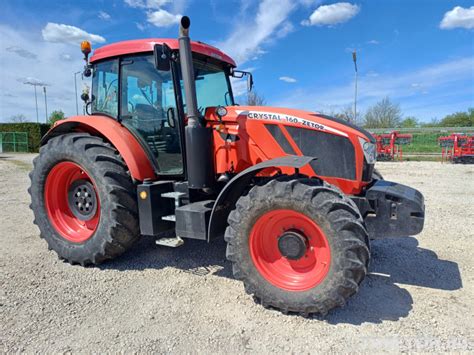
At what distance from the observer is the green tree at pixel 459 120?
43844 mm

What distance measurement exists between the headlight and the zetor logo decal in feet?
0.72

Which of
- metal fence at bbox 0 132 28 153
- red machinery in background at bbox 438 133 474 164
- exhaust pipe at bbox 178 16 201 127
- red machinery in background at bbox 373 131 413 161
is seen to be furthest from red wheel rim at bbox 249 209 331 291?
metal fence at bbox 0 132 28 153

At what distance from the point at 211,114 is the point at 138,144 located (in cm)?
100

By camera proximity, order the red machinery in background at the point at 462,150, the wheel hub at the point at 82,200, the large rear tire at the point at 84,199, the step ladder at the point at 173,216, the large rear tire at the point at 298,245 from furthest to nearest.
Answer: the red machinery in background at the point at 462,150 → the wheel hub at the point at 82,200 → the large rear tire at the point at 84,199 → the step ladder at the point at 173,216 → the large rear tire at the point at 298,245

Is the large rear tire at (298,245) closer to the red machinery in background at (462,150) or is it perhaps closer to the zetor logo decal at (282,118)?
the zetor logo decal at (282,118)

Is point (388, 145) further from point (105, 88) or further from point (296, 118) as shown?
point (105, 88)

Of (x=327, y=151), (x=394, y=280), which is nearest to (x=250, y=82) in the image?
(x=327, y=151)

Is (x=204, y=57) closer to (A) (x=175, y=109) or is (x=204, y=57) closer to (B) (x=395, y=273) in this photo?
(A) (x=175, y=109)

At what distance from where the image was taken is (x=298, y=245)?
10.00 ft

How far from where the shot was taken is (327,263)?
2.92m

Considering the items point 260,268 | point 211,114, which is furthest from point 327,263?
point 211,114

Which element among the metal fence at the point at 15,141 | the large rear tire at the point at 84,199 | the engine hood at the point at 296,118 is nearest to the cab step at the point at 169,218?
the large rear tire at the point at 84,199

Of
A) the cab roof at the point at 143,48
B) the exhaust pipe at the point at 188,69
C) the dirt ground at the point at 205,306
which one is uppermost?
the cab roof at the point at 143,48

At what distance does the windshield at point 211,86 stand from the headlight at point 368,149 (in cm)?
187
